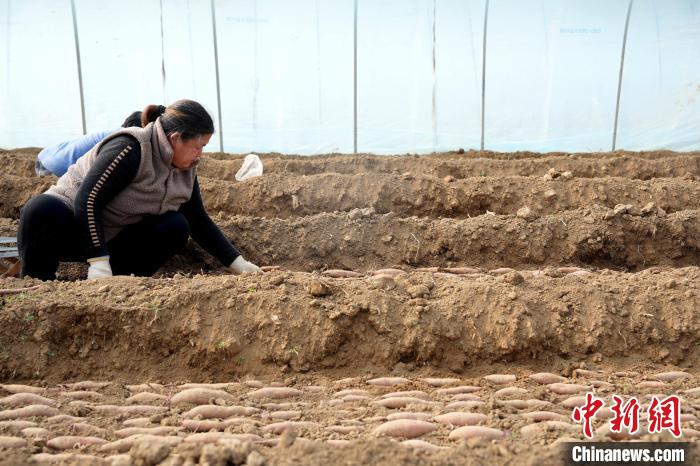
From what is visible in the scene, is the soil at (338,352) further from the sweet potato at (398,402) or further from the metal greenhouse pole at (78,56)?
the metal greenhouse pole at (78,56)

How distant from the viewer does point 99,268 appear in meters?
3.28

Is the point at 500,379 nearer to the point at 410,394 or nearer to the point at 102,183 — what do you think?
the point at 410,394

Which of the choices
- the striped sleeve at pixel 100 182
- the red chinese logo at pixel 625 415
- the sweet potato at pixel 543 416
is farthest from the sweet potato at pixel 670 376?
the striped sleeve at pixel 100 182

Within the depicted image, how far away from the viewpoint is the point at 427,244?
4637mm

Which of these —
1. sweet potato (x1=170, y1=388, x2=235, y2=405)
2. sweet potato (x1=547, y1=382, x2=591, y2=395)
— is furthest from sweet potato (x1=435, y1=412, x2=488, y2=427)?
sweet potato (x1=170, y1=388, x2=235, y2=405)

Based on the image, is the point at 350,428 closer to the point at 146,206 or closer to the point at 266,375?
the point at 266,375

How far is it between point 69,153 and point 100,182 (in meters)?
0.80

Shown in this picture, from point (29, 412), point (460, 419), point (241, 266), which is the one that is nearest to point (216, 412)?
point (29, 412)

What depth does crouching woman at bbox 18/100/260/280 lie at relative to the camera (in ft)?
10.7

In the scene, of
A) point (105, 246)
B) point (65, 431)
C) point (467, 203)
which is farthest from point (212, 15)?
point (65, 431)

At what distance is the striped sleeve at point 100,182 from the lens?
3.24 meters

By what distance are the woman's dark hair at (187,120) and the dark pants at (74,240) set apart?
24.7 inches

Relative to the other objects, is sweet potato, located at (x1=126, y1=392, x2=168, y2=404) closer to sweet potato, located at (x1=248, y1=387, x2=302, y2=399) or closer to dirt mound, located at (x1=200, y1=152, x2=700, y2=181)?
sweet potato, located at (x1=248, y1=387, x2=302, y2=399)

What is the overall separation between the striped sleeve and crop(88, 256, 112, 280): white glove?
27 millimetres
